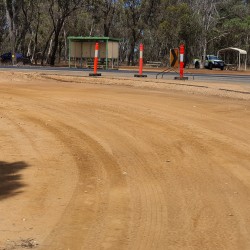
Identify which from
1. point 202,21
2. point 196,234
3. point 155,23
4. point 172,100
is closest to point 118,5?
point 155,23

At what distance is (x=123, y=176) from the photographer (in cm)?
667

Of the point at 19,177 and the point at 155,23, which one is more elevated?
the point at 155,23

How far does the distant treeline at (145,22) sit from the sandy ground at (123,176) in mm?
43564

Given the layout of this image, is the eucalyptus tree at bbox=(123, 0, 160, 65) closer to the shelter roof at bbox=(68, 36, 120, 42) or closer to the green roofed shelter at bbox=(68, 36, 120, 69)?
the green roofed shelter at bbox=(68, 36, 120, 69)

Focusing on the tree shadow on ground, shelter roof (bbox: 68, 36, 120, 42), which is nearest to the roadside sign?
shelter roof (bbox: 68, 36, 120, 42)

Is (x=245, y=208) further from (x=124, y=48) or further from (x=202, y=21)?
(x=124, y=48)

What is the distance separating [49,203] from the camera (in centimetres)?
561

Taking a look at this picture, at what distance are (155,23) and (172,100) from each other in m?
56.6

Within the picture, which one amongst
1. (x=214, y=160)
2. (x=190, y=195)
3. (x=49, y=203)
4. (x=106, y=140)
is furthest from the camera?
(x=106, y=140)

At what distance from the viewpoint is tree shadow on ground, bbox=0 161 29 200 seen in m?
5.92

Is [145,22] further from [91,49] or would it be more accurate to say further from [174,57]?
[174,57]

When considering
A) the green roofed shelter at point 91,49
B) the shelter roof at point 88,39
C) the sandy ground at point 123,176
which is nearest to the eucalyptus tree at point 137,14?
the green roofed shelter at point 91,49

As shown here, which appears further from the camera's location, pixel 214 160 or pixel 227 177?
pixel 214 160

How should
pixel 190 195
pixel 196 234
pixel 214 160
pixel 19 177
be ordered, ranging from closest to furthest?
pixel 196 234 → pixel 190 195 → pixel 19 177 → pixel 214 160
